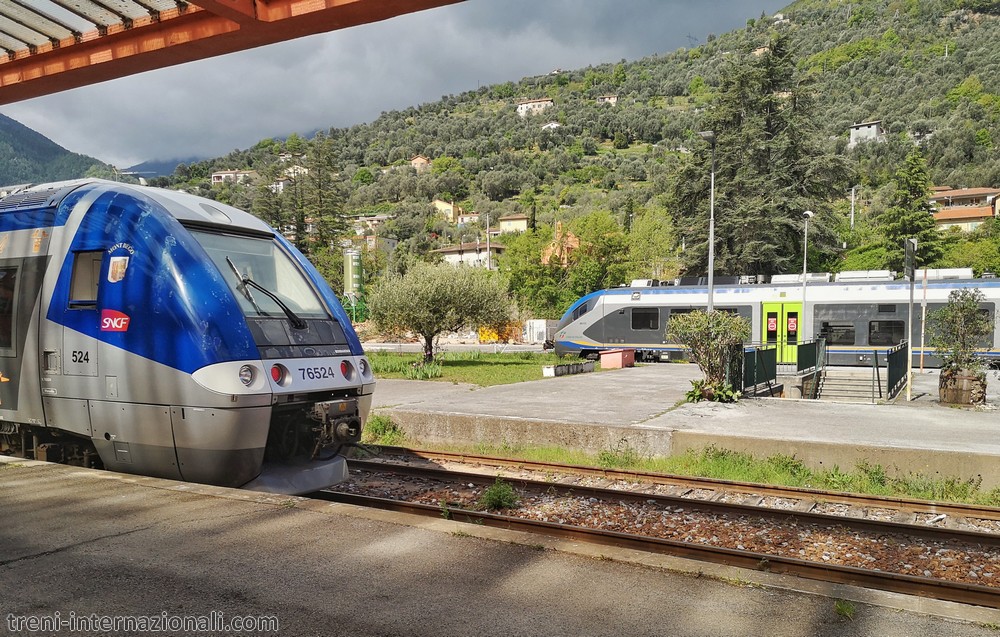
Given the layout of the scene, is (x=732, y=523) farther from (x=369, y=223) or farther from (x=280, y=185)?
(x=369, y=223)

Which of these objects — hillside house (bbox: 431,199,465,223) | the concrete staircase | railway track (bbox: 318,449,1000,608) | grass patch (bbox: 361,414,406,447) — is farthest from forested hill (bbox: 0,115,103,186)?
hillside house (bbox: 431,199,465,223)

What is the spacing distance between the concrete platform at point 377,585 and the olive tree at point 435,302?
65.1 ft

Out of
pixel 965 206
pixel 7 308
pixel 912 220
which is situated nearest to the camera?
pixel 7 308

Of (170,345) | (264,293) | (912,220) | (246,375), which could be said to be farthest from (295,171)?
(246,375)

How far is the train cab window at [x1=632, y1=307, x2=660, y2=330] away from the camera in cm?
2822

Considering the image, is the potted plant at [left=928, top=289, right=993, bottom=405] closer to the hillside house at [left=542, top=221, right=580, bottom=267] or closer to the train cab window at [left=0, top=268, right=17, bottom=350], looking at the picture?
the train cab window at [left=0, top=268, right=17, bottom=350]

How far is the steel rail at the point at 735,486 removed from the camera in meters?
7.75

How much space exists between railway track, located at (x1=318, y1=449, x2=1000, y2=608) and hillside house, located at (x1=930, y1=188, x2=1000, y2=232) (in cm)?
10117

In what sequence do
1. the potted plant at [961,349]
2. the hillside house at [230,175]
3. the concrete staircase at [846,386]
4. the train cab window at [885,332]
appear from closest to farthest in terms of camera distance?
the potted plant at [961,349], the concrete staircase at [846,386], the train cab window at [885,332], the hillside house at [230,175]

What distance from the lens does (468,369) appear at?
25156mm

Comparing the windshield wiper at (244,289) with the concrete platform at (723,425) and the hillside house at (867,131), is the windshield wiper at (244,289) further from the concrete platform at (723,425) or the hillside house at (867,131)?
the hillside house at (867,131)

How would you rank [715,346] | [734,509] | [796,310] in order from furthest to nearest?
[796,310] → [715,346] → [734,509]

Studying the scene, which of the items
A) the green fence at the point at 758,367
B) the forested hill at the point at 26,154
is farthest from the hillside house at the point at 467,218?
the green fence at the point at 758,367

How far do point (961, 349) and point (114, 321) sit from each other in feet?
52.7
